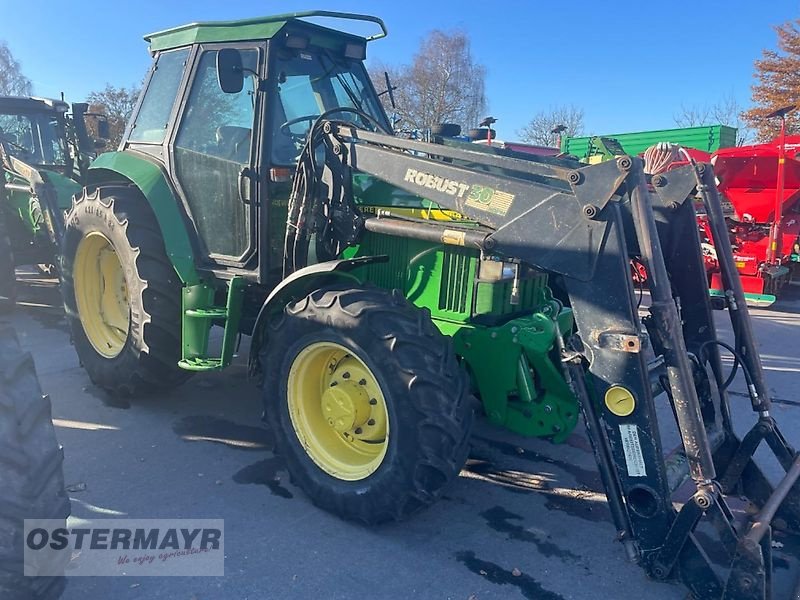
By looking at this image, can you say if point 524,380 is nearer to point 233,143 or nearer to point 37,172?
point 233,143

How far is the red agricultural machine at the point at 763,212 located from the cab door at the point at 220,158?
7.23 metres

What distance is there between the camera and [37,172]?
23.5ft

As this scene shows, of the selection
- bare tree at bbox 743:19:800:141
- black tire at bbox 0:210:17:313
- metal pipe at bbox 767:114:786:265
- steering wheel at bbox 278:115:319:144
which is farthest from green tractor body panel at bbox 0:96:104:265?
bare tree at bbox 743:19:800:141

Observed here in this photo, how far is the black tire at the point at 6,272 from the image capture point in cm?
714

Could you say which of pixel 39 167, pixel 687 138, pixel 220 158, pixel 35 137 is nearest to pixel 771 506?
pixel 220 158

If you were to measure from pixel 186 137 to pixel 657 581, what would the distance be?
3784 mm

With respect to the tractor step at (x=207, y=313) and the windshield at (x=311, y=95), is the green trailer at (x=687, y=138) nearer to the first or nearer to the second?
the windshield at (x=311, y=95)

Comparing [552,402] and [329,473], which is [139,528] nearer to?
[329,473]

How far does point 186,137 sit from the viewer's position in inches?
171

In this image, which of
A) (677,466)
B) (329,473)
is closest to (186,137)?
(329,473)

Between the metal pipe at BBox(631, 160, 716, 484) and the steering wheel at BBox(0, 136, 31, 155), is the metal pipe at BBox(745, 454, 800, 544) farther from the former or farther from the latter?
the steering wheel at BBox(0, 136, 31, 155)

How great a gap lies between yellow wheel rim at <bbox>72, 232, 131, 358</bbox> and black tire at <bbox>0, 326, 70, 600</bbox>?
8.45ft

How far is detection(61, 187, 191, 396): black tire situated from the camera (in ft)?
14.0

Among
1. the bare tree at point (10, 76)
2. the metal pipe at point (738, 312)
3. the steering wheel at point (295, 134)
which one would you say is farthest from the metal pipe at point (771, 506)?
the bare tree at point (10, 76)
